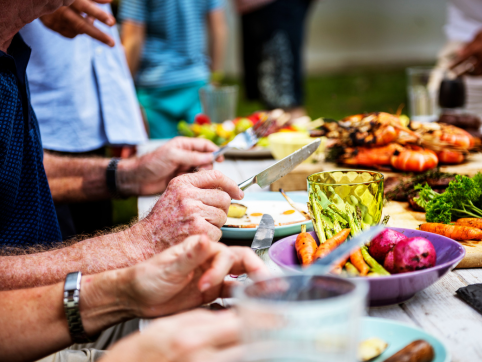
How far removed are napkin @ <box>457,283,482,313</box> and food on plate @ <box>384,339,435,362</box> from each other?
0.85 feet

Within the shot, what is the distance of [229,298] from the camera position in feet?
3.21

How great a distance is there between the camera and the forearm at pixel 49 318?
0.94 m

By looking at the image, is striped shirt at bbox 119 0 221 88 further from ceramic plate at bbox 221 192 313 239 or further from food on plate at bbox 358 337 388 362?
food on plate at bbox 358 337 388 362

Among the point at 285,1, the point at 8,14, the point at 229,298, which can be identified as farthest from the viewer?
the point at 285,1

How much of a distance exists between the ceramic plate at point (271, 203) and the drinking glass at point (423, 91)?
6.11 ft

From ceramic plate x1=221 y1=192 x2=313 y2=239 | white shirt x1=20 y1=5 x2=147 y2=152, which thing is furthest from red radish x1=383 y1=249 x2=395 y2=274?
white shirt x1=20 y1=5 x2=147 y2=152

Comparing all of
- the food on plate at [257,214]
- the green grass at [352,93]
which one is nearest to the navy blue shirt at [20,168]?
the food on plate at [257,214]

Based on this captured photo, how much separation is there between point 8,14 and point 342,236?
1088 mm

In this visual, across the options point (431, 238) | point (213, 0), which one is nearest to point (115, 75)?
point (213, 0)

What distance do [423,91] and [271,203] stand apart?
2.04m

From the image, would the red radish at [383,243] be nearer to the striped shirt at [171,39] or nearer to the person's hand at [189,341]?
the person's hand at [189,341]

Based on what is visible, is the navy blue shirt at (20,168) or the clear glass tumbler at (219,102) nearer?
the navy blue shirt at (20,168)

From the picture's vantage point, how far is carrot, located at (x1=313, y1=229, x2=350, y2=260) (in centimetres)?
100

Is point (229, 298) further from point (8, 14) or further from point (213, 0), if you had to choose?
point (213, 0)
